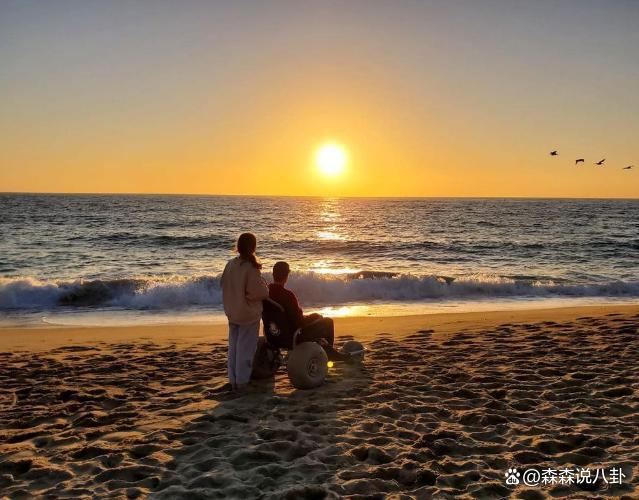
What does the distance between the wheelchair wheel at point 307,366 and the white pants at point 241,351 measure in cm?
52

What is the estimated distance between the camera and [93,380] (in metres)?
7.36

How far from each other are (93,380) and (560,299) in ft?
47.7

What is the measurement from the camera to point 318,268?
25.0 meters

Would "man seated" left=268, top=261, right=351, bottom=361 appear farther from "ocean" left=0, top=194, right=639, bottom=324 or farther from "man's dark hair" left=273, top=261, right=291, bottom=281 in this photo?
"ocean" left=0, top=194, right=639, bottom=324

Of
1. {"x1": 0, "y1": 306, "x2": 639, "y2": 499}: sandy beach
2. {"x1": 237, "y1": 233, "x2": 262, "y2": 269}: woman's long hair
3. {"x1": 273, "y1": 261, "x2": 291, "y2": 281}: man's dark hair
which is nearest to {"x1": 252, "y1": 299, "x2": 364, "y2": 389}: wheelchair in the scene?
{"x1": 0, "y1": 306, "x2": 639, "y2": 499}: sandy beach

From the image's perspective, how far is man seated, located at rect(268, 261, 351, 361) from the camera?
6.71m

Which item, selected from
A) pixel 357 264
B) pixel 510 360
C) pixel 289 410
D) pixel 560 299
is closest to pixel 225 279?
pixel 289 410

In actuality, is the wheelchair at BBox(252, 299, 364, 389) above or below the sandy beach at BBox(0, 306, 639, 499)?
above

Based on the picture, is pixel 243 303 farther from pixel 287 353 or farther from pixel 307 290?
pixel 307 290

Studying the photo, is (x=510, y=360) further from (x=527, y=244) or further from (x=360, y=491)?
(x=527, y=244)

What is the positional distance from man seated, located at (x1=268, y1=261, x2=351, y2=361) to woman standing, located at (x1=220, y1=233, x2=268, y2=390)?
0.22m

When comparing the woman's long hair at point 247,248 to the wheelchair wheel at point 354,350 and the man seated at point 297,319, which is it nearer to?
the man seated at point 297,319

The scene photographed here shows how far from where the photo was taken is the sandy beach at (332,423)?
4.29 meters

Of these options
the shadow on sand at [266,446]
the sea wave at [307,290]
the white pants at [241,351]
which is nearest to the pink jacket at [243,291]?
the white pants at [241,351]
